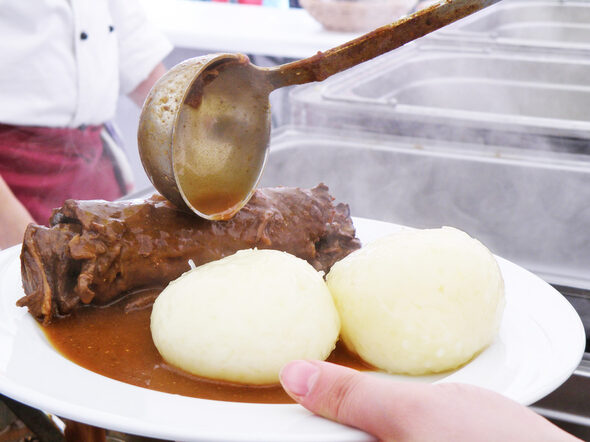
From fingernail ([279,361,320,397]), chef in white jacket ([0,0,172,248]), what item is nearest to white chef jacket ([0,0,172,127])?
chef in white jacket ([0,0,172,248])

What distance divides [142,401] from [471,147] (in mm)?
1863

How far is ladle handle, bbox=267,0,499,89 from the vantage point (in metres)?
1.36

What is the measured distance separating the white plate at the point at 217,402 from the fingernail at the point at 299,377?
45 millimetres

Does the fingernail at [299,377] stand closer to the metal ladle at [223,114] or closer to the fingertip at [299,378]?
the fingertip at [299,378]

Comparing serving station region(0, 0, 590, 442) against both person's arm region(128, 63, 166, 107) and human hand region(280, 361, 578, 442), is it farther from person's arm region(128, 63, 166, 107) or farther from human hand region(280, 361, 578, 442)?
person's arm region(128, 63, 166, 107)

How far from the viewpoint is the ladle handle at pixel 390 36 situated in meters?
1.36

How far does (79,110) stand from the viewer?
9.99 ft

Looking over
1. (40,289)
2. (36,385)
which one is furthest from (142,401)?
(40,289)

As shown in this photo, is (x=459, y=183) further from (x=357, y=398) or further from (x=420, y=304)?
(x=357, y=398)

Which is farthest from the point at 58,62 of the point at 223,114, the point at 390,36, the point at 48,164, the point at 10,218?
the point at 390,36

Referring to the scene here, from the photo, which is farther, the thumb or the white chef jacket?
the white chef jacket

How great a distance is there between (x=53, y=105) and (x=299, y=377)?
2.36m

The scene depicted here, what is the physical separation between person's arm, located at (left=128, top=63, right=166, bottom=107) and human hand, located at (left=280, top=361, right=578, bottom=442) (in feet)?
9.83

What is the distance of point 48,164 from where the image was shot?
3.00 metres
